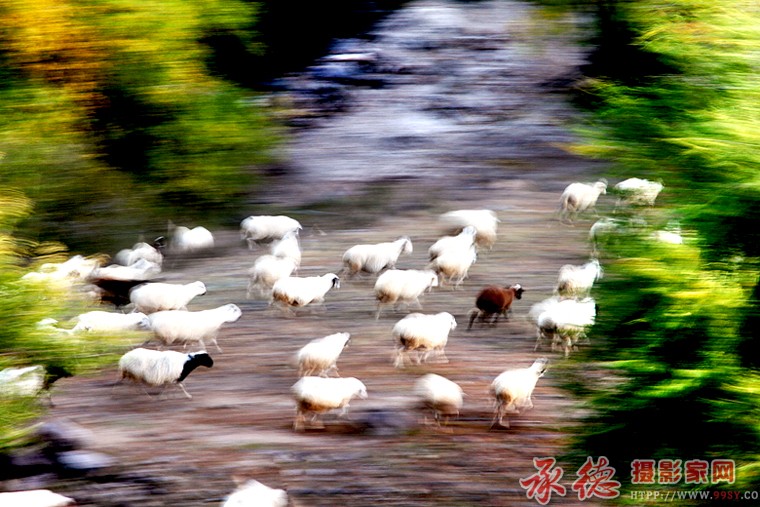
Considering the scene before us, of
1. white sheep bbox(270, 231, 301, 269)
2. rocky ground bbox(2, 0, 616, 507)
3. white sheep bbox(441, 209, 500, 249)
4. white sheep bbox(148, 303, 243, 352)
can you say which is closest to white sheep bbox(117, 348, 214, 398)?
rocky ground bbox(2, 0, 616, 507)

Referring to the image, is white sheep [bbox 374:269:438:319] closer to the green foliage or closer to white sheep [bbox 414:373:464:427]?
white sheep [bbox 414:373:464:427]

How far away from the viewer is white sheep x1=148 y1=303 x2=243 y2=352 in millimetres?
6148

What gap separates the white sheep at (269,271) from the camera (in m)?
7.60

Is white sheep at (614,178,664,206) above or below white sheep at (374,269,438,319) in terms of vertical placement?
above

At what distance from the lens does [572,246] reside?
8883 millimetres

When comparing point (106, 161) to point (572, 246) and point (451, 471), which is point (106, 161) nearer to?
point (572, 246)

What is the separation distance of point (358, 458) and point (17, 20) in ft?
17.2

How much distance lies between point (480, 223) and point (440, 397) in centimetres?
366

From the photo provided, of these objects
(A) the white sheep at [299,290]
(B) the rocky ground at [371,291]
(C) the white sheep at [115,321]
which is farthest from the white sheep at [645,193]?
(A) the white sheep at [299,290]

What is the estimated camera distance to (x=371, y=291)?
782 centimetres

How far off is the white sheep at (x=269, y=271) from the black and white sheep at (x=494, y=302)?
166 cm

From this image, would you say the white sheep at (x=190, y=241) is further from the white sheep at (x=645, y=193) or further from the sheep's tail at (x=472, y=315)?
the white sheep at (x=645, y=193)

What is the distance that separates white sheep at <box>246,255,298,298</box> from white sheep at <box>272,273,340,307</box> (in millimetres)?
407

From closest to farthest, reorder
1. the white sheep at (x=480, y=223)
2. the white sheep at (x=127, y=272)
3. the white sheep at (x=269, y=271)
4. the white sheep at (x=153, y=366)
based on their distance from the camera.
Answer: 1. the white sheep at (x=153, y=366)
2. the white sheep at (x=127, y=272)
3. the white sheep at (x=269, y=271)
4. the white sheep at (x=480, y=223)
